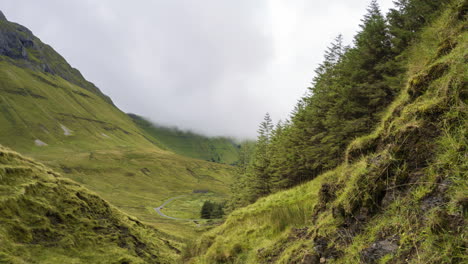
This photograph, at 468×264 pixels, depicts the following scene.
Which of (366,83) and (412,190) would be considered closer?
(412,190)

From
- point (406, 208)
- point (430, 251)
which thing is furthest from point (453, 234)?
point (406, 208)

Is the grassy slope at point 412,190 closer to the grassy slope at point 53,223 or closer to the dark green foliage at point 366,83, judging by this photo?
the grassy slope at point 53,223

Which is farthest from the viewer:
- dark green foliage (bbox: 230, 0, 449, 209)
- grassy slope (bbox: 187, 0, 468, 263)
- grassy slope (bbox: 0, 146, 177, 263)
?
dark green foliage (bbox: 230, 0, 449, 209)

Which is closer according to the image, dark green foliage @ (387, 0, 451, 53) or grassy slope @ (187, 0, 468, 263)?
grassy slope @ (187, 0, 468, 263)

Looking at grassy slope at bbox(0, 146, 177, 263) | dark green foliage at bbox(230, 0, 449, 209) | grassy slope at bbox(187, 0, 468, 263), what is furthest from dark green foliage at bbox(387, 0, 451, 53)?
grassy slope at bbox(0, 146, 177, 263)

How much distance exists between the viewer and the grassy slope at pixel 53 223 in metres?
8.52

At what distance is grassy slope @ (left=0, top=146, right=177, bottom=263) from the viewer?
27.9ft

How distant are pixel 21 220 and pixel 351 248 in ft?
34.9

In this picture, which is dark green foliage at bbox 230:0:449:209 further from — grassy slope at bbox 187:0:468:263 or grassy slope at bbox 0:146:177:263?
grassy slope at bbox 0:146:177:263

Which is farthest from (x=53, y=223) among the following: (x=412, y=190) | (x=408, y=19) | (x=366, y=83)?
(x=408, y=19)

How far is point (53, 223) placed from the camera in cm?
1008

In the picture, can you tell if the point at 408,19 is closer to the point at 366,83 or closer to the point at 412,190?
the point at 366,83

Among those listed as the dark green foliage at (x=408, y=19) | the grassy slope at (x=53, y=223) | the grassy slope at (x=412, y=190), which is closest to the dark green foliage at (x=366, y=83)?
the dark green foliage at (x=408, y=19)

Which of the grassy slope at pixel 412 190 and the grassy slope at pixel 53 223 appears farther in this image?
the grassy slope at pixel 53 223
